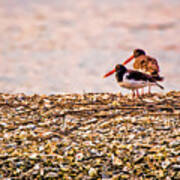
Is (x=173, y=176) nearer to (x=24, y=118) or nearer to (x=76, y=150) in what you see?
(x=76, y=150)

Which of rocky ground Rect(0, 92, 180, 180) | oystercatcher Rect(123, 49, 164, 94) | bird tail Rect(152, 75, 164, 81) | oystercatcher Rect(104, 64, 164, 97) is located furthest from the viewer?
oystercatcher Rect(123, 49, 164, 94)

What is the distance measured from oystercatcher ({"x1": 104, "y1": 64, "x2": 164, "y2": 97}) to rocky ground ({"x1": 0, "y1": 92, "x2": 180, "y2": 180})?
1.54ft

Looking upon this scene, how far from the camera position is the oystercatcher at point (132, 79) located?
39.2 ft

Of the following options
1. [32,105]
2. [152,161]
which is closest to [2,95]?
[32,105]

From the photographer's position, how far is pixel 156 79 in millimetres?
12789

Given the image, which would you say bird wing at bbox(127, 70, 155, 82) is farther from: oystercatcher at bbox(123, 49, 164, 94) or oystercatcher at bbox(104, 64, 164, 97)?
oystercatcher at bbox(123, 49, 164, 94)

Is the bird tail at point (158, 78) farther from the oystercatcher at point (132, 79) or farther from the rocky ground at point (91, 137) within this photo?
the rocky ground at point (91, 137)

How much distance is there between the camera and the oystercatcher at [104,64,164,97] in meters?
12.0

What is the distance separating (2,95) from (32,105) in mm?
1701

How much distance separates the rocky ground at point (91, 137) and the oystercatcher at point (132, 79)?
47 cm

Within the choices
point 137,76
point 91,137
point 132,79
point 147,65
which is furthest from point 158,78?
point 91,137

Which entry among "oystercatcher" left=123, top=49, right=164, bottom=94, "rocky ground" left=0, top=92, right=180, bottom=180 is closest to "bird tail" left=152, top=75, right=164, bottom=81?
"oystercatcher" left=123, top=49, right=164, bottom=94

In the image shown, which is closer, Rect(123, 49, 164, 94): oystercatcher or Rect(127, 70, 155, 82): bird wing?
Rect(127, 70, 155, 82): bird wing

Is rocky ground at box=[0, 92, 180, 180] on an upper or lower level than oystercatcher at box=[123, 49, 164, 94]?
lower
